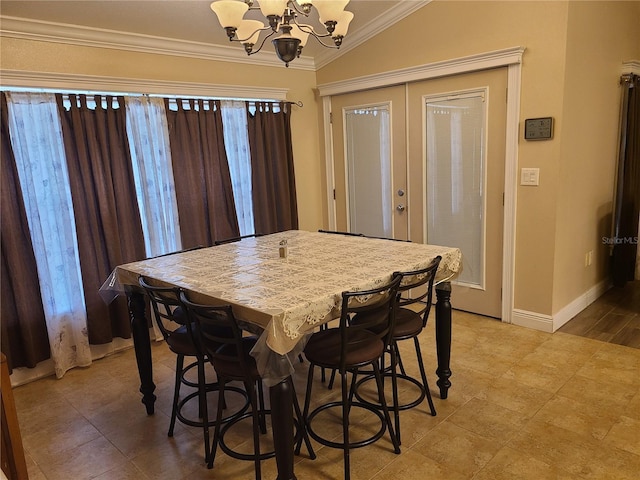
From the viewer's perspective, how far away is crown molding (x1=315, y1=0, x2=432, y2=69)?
3848 millimetres

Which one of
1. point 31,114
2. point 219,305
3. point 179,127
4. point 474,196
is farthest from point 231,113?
point 219,305

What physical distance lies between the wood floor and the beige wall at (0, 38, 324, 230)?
262 centimetres

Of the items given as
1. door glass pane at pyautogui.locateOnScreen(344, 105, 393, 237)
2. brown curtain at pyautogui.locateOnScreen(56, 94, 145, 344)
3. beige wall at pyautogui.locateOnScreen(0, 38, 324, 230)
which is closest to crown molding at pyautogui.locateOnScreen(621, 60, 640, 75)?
door glass pane at pyautogui.locateOnScreen(344, 105, 393, 237)

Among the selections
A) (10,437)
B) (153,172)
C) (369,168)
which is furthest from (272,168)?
(10,437)

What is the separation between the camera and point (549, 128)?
3260 millimetres

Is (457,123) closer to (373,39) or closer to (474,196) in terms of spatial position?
(474,196)

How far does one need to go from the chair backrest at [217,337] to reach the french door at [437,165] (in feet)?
7.36

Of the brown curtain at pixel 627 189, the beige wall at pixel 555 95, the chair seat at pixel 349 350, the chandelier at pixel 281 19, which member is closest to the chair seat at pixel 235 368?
the chair seat at pixel 349 350

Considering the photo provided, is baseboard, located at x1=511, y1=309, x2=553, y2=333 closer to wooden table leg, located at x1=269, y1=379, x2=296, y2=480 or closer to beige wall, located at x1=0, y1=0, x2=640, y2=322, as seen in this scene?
beige wall, located at x1=0, y1=0, x2=640, y2=322

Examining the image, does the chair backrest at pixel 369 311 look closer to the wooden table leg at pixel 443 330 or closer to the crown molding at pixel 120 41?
the wooden table leg at pixel 443 330

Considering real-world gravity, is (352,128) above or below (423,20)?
below

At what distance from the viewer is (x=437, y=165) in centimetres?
402

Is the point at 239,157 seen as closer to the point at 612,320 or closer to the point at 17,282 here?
the point at 17,282

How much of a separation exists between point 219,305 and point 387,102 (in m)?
2.94
